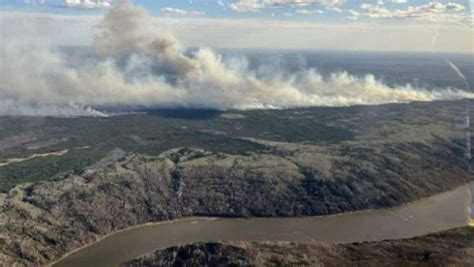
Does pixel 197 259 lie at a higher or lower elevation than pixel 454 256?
lower

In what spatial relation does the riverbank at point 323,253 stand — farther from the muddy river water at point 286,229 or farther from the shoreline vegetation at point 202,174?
the shoreline vegetation at point 202,174

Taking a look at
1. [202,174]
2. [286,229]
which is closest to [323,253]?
[286,229]

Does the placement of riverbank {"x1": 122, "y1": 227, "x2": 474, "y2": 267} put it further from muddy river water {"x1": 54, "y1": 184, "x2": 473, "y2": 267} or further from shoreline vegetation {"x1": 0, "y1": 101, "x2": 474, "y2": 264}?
shoreline vegetation {"x1": 0, "y1": 101, "x2": 474, "y2": 264}

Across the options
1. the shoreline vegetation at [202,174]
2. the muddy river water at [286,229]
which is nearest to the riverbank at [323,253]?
the muddy river water at [286,229]

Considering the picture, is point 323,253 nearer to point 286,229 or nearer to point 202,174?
point 286,229

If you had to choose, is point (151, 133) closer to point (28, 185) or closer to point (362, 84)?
point (28, 185)

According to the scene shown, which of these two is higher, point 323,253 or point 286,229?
point 323,253

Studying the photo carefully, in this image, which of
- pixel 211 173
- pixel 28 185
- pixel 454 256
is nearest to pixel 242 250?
pixel 454 256

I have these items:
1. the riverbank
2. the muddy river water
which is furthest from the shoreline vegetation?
the riverbank
